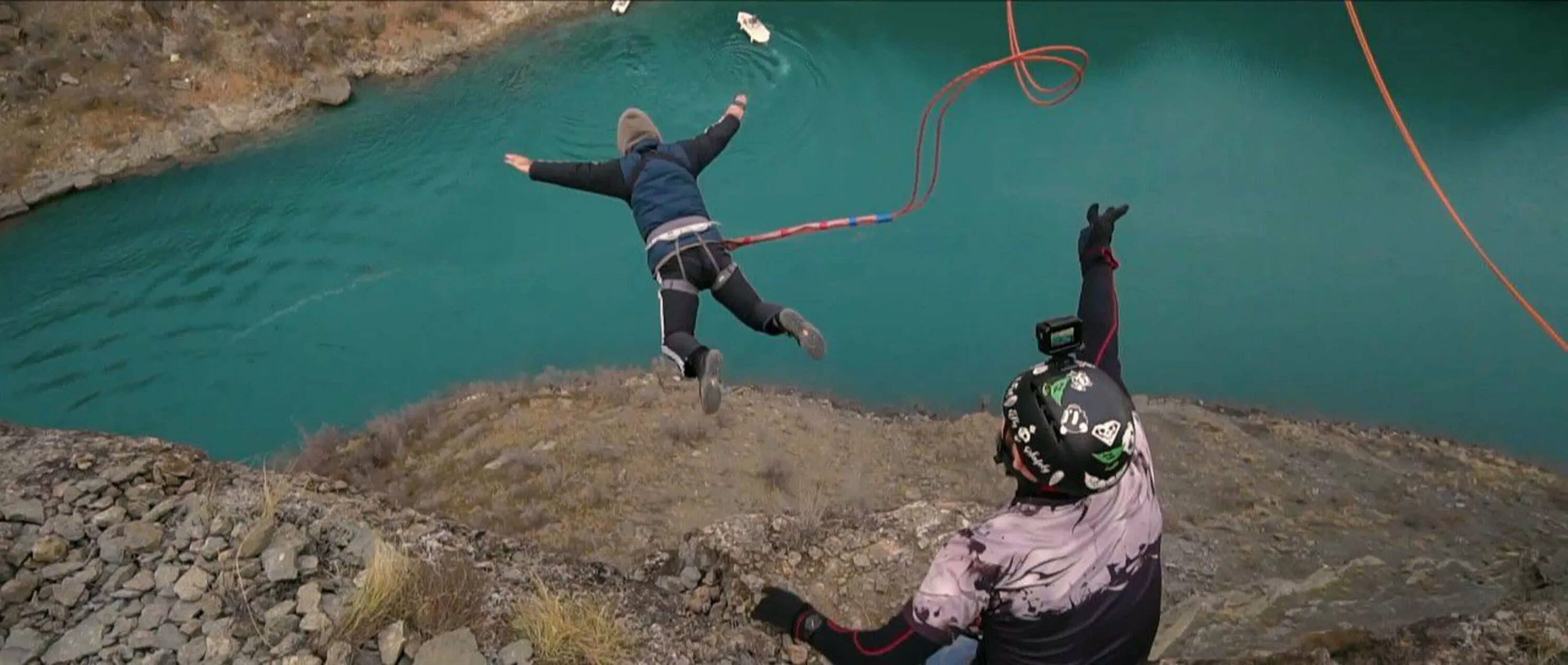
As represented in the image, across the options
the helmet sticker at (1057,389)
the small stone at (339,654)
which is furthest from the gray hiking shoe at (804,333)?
the helmet sticker at (1057,389)

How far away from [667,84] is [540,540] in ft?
20.7

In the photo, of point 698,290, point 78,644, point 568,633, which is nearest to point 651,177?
point 698,290

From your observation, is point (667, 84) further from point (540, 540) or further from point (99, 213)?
point (540, 540)

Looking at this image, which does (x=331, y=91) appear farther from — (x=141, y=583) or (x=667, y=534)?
(x=141, y=583)

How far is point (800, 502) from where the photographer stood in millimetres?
5492

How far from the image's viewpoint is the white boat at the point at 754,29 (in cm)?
1080

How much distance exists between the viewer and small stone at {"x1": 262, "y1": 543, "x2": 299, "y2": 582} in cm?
402

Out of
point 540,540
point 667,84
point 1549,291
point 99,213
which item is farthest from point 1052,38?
point 99,213

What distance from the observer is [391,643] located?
3734mm

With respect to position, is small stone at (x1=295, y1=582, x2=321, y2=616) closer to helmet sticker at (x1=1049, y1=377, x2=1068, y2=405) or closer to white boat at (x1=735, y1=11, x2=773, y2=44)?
helmet sticker at (x1=1049, y1=377, x2=1068, y2=405)

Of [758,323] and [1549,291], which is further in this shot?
[1549,291]

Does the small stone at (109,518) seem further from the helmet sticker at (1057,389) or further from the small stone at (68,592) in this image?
the helmet sticker at (1057,389)

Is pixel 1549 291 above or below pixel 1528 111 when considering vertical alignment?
below

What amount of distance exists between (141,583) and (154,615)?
0.24 m
